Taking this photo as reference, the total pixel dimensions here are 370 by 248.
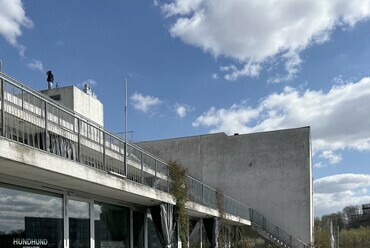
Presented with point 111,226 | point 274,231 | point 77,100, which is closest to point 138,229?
point 111,226

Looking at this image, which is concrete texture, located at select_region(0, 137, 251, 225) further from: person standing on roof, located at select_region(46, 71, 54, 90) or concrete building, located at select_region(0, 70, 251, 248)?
person standing on roof, located at select_region(46, 71, 54, 90)

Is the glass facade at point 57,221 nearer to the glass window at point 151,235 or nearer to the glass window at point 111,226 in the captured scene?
the glass window at point 111,226

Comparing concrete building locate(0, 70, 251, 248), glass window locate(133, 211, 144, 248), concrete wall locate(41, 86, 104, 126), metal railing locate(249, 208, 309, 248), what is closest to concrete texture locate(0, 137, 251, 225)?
concrete building locate(0, 70, 251, 248)

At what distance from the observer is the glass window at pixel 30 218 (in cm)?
1090

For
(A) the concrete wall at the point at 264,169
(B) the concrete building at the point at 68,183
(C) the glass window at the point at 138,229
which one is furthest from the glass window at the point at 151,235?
(A) the concrete wall at the point at 264,169

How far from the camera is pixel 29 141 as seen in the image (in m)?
10.5

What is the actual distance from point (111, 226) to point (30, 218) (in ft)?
14.5

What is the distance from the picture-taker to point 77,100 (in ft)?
95.3

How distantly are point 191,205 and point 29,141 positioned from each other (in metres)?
10.4

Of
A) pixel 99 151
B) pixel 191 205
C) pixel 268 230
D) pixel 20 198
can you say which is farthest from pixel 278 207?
pixel 20 198

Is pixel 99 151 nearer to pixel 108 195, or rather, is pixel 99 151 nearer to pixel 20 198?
pixel 108 195

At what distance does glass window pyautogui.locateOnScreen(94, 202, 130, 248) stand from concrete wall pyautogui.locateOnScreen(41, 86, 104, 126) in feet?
42.9

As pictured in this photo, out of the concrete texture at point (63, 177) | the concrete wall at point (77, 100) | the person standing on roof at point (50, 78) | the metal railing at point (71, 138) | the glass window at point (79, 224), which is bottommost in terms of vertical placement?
the glass window at point (79, 224)

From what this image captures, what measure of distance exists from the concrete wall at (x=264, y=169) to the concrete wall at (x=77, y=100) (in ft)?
27.1
